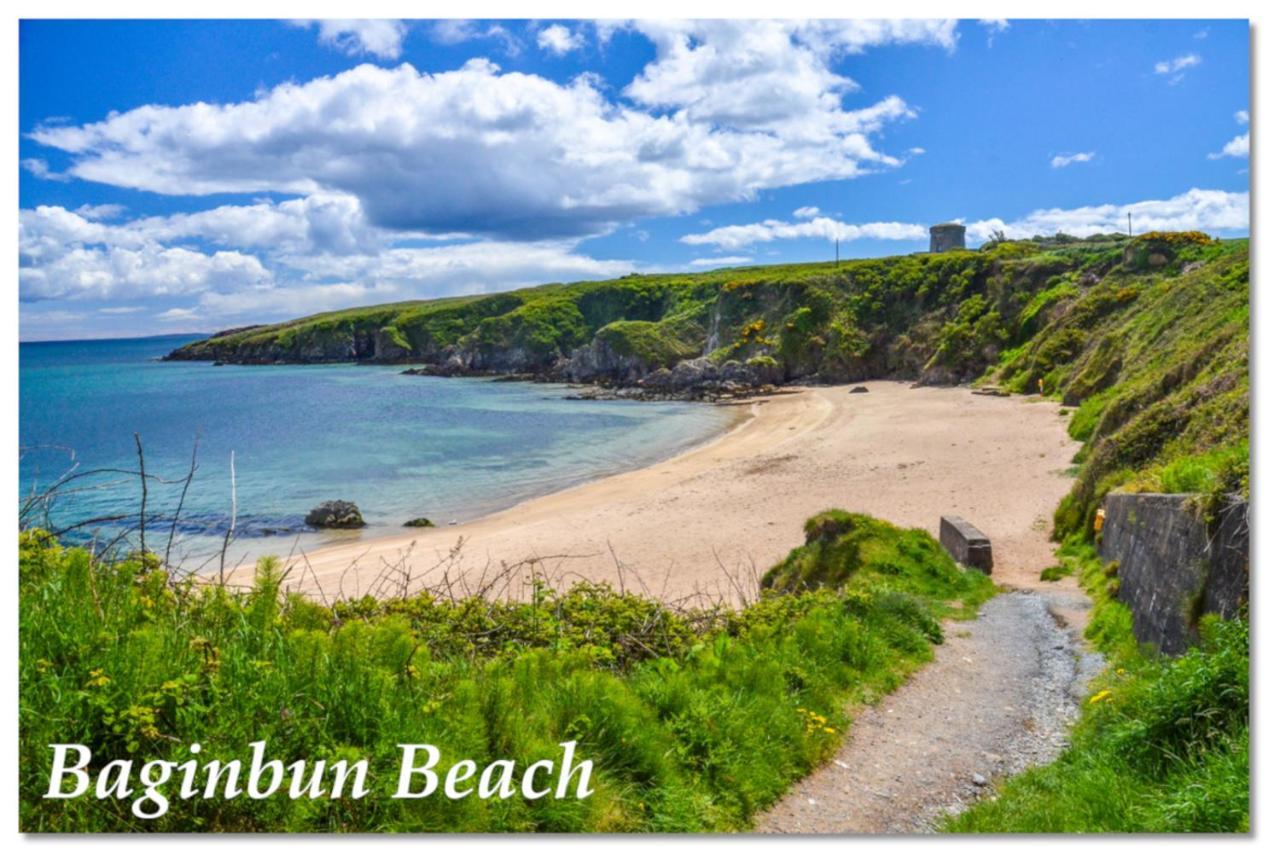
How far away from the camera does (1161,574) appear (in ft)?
22.6

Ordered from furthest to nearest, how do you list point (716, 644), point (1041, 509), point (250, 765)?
point (1041, 509), point (716, 644), point (250, 765)

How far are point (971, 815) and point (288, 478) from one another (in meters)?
32.1

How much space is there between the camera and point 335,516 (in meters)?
25.1

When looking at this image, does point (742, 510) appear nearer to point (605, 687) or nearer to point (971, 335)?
point (605, 687)

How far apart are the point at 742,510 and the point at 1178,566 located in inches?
643

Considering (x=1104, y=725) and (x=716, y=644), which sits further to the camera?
(x=716, y=644)

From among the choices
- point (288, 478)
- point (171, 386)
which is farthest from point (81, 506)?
point (171, 386)

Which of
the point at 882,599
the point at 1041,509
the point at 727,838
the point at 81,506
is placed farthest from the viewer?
the point at 81,506

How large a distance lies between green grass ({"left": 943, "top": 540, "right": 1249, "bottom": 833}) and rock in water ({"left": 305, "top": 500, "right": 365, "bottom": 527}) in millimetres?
22885

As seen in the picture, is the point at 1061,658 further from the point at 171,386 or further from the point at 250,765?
the point at 171,386

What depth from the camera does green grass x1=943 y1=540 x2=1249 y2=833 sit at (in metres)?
3.94
